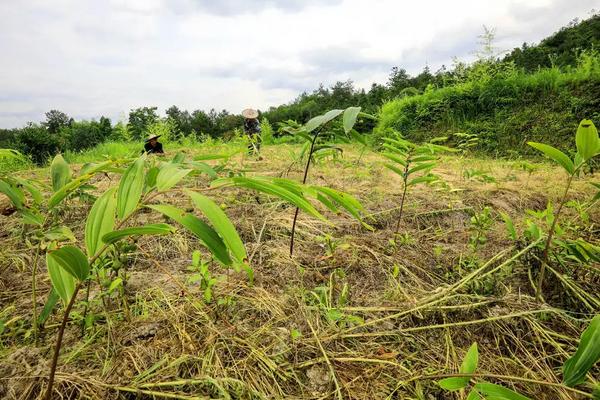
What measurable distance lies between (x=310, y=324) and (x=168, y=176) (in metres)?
0.63

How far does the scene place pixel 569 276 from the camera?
1.13 m

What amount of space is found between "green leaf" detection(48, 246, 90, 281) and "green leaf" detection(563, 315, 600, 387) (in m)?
0.77

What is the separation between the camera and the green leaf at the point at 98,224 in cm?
50

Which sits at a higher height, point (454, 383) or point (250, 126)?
point (250, 126)

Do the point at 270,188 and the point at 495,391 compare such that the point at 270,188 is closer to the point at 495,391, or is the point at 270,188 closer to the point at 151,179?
the point at 151,179

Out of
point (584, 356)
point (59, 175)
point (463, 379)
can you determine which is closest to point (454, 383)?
point (463, 379)

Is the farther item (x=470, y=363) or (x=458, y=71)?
(x=458, y=71)

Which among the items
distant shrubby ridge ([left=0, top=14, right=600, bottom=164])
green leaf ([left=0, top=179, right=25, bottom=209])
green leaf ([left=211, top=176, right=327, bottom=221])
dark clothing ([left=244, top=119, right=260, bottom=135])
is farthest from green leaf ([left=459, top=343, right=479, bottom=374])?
dark clothing ([left=244, top=119, right=260, bottom=135])

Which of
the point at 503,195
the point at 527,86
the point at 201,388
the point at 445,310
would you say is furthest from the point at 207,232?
the point at 527,86

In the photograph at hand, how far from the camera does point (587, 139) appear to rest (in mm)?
832

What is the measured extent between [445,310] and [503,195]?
66.3 inches

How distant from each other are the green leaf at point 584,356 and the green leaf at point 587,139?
50cm

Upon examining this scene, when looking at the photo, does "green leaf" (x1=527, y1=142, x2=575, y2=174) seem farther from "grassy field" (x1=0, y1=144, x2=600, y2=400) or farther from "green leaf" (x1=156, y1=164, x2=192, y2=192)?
"green leaf" (x1=156, y1=164, x2=192, y2=192)

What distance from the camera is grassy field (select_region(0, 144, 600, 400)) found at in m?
0.76
